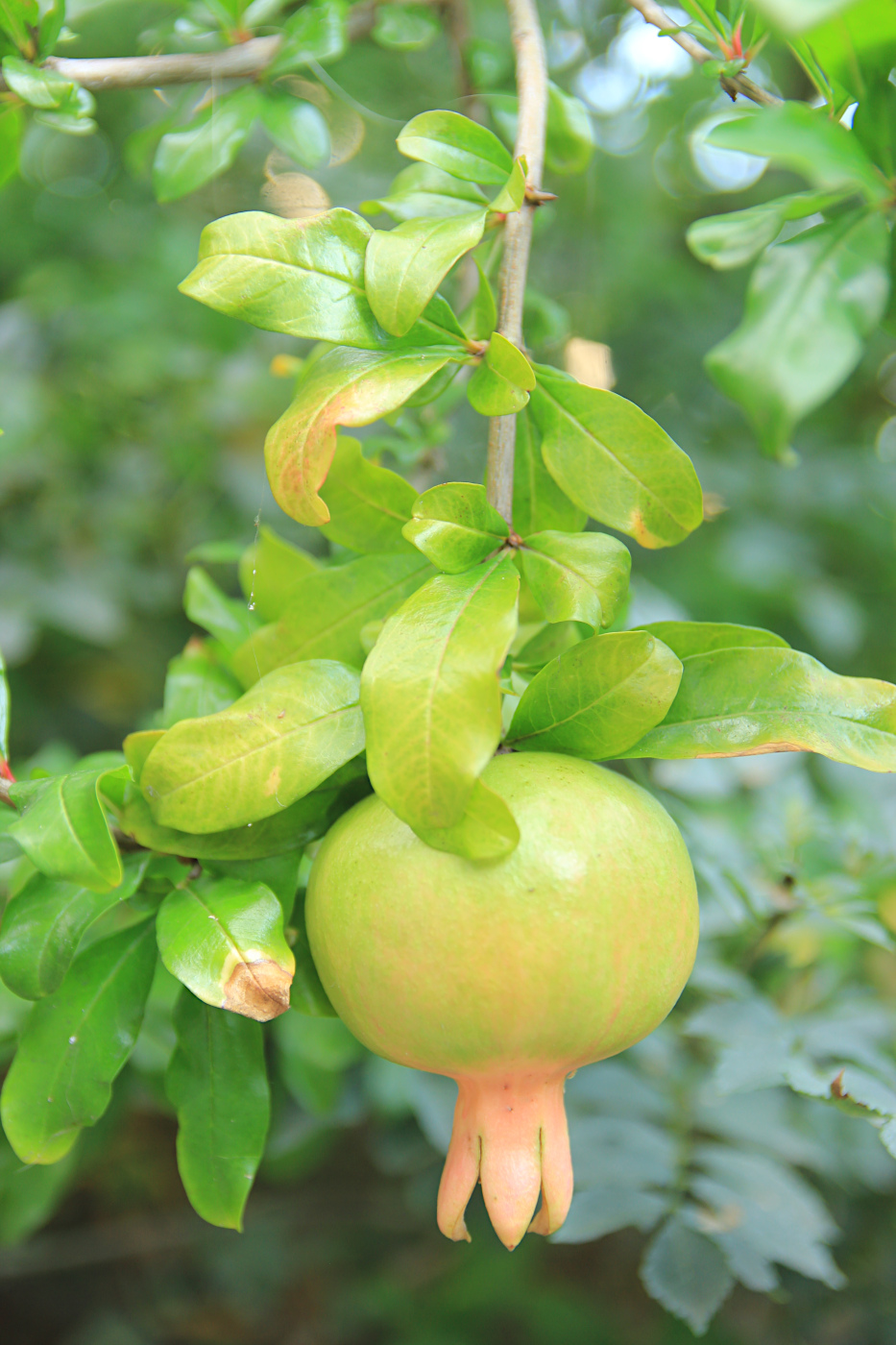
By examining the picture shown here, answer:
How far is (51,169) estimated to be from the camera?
1.71 metres

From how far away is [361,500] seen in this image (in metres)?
0.53

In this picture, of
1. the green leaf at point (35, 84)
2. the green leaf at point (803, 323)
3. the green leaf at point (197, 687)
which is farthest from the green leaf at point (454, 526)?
the green leaf at point (35, 84)

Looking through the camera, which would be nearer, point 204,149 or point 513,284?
point 513,284

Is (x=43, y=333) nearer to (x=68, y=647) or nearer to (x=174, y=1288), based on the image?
(x=68, y=647)

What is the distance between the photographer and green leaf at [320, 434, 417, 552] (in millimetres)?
525

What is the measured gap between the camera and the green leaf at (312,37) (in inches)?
29.0

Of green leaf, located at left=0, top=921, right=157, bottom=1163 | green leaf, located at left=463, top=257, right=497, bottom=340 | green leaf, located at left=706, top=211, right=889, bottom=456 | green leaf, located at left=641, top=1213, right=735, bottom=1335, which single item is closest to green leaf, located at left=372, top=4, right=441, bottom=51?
green leaf, located at left=463, top=257, right=497, bottom=340

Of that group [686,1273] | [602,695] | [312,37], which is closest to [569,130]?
[312,37]

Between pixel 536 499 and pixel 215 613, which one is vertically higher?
pixel 536 499

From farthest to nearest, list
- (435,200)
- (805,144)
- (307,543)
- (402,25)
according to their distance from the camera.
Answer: (307,543), (402,25), (435,200), (805,144)

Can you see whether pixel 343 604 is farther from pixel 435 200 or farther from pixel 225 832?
pixel 435 200

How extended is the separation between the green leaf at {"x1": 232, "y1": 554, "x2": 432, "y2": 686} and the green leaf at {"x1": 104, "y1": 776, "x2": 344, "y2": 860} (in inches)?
3.3

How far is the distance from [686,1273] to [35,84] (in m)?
0.94

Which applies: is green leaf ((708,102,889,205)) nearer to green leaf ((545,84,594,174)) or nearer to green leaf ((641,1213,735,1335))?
green leaf ((545,84,594,174))
